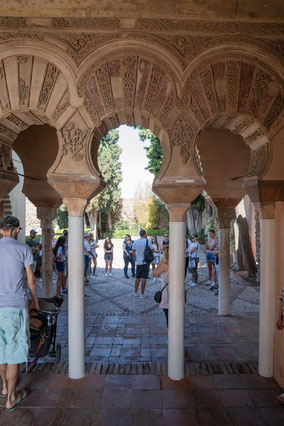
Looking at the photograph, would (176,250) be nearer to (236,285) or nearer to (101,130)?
(101,130)

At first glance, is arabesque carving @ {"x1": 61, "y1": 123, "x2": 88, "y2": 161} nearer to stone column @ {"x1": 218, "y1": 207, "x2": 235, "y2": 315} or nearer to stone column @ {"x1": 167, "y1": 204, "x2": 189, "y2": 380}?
stone column @ {"x1": 167, "y1": 204, "x2": 189, "y2": 380}

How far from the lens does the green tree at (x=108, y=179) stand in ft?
75.4

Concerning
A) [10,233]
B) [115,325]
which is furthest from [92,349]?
[10,233]

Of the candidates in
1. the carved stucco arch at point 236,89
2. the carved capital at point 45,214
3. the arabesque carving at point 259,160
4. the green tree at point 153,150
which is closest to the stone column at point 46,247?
the carved capital at point 45,214

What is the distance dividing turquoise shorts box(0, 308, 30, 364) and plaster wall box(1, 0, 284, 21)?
10.8ft

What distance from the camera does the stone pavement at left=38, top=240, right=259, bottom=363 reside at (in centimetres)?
445

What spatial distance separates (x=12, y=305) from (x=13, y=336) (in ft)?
1.02

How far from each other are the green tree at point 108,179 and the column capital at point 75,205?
1797 centimetres

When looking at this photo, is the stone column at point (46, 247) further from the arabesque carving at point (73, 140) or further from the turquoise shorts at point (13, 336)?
the turquoise shorts at point (13, 336)

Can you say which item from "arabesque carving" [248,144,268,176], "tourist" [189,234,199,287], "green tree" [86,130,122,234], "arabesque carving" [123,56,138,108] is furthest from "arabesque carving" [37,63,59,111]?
"green tree" [86,130,122,234]

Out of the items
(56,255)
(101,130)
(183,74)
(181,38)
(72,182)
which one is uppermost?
(181,38)

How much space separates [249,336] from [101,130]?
13.1 ft

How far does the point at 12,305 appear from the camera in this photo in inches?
119

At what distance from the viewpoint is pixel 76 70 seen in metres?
3.58
